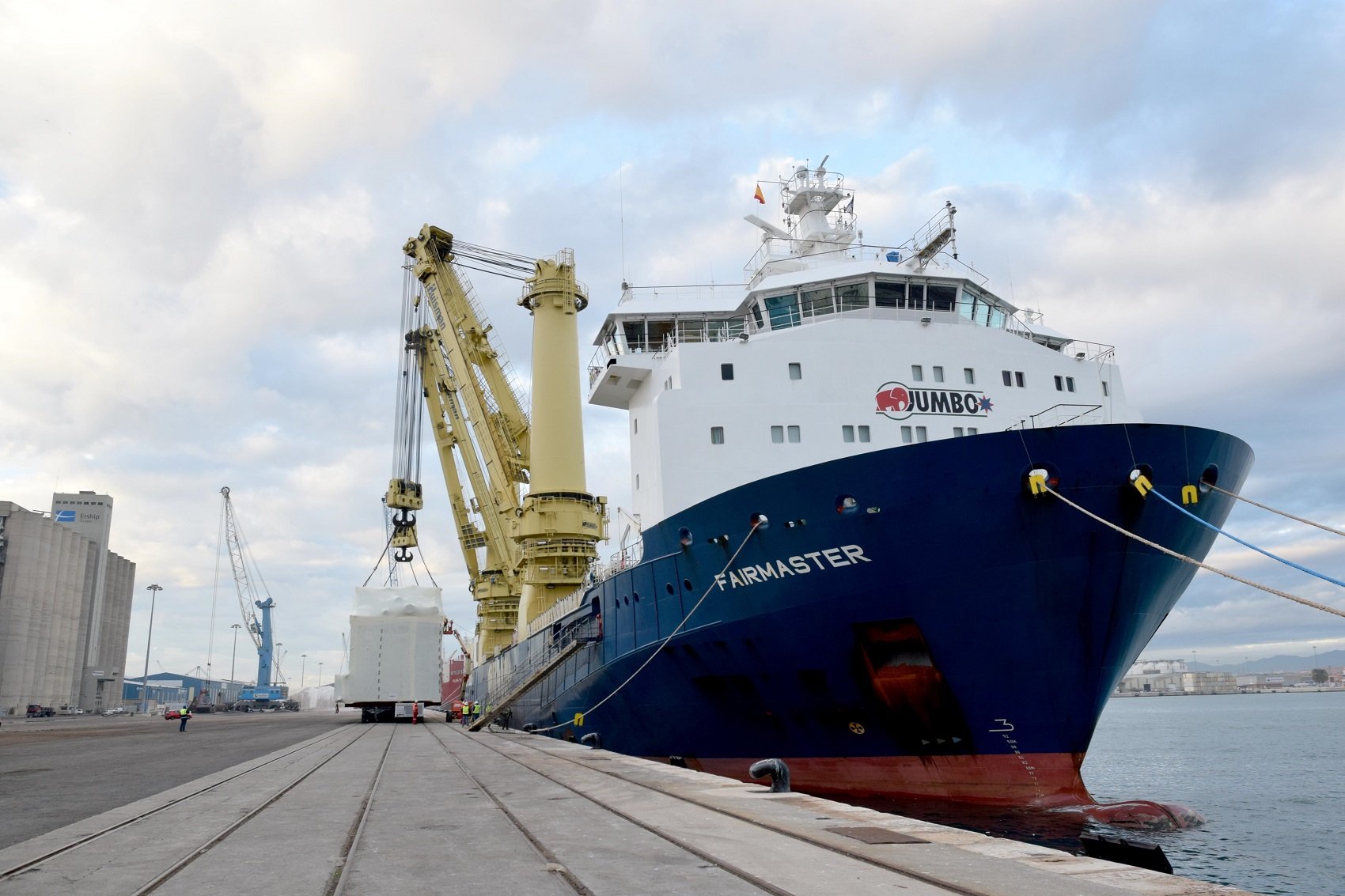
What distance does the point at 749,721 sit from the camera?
14.5m

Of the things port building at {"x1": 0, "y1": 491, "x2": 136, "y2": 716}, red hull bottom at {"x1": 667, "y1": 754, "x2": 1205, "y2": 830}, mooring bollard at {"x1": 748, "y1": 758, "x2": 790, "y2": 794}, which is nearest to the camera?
mooring bollard at {"x1": 748, "y1": 758, "x2": 790, "y2": 794}

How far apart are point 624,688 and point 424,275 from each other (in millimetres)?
21887

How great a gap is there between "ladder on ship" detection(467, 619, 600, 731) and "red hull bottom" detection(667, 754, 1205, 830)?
6.89m

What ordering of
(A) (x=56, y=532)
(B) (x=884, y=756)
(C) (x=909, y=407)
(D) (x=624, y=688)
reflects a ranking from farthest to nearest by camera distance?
(A) (x=56, y=532) < (D) (x=624, y=688) < (C) (x=909, y=407) < (B) (x=884, y=756)

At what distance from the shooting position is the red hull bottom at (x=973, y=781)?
12234 mm

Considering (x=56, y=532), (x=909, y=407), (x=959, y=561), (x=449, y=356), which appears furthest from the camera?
(x=56, y=532)

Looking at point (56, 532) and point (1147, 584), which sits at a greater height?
point (56, 532)

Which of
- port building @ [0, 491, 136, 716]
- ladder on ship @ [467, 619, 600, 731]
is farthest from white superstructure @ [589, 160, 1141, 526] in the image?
port building @ [0, 491, 136, 716]

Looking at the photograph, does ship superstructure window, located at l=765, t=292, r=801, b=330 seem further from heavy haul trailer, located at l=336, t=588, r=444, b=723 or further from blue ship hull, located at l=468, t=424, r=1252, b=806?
heavy haul trailer, located at l=336, t=588, r=444, b=723

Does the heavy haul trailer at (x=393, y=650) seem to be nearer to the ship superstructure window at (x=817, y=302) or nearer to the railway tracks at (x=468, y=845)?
the ship superstructure window at (x=817, y=302)

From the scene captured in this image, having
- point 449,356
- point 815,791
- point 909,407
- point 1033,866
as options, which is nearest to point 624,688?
point 815,791

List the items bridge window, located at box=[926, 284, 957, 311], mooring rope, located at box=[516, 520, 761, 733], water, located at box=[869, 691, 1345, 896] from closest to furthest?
water, located at box=[869, 691, 1345, 896] → mooring rope, located at box=[516, 520, 761, 733] → bridge window, located at box=[926, 284, 957, 311]

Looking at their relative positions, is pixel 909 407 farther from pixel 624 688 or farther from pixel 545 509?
pixel 545 509

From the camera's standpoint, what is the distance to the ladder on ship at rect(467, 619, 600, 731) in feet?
63.9
